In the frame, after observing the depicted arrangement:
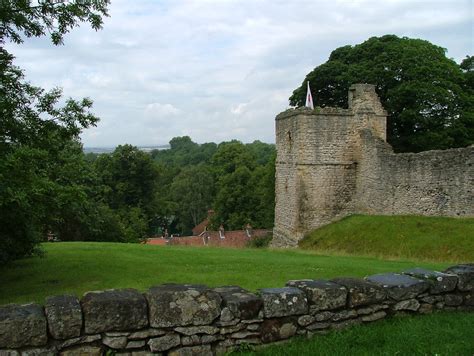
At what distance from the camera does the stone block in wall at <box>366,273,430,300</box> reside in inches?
252

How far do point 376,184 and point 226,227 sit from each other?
125 ft

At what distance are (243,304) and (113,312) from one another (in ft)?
4.72

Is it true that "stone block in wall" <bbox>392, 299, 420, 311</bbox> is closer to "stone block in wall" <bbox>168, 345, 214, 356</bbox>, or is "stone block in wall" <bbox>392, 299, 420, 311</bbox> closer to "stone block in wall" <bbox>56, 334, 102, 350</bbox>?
"stone block in wall" <bbox>168, 345, 214, 356</bbox>

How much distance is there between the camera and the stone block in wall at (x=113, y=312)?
16.4 feet

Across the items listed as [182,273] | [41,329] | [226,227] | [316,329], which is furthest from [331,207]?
[226,227]

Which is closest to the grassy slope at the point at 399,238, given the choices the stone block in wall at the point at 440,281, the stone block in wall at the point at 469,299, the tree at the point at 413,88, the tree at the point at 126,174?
the stone block in wall at the point at 469,299

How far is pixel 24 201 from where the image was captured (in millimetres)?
9867

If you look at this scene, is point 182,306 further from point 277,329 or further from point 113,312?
point 277,329

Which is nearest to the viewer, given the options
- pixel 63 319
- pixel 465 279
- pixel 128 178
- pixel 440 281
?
pixel 63 319

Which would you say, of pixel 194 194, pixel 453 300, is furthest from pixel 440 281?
pixel 194 194

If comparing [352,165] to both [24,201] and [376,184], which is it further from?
[24,201]

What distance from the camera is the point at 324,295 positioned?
5.93m

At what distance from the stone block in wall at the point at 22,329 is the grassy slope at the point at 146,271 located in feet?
18.2

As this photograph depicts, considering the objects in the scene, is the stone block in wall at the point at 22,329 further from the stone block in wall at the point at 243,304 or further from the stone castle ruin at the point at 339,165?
the stone castle ruin at the point at 339,165
